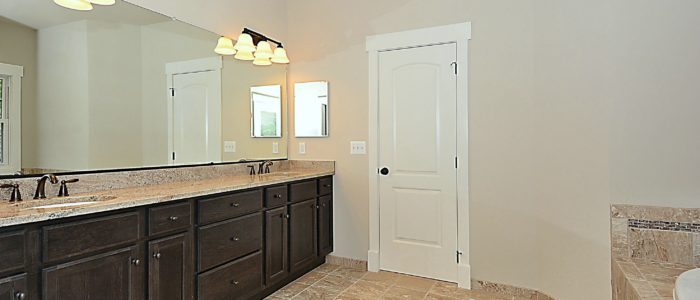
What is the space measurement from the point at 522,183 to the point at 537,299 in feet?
2.80

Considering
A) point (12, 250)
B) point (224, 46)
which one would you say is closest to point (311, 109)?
point (224, 46)

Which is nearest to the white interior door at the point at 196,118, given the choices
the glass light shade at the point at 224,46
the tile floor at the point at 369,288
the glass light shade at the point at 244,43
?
the glass light shade at the point at 224,46

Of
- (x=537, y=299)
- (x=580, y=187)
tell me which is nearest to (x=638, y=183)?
(x=580, y=187)

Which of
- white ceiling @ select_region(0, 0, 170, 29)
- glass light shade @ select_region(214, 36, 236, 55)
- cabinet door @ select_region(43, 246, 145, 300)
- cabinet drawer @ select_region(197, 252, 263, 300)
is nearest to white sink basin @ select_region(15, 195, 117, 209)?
cabinet door @ select_region(43, 246, 145, 300)

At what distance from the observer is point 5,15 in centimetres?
195

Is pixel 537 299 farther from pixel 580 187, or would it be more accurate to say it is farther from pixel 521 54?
pixel 521 54

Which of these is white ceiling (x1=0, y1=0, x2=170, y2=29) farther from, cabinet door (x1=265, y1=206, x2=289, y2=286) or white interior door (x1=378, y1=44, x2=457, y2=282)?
white interior door (x1=378, y1=44, x2=457, y2=282)

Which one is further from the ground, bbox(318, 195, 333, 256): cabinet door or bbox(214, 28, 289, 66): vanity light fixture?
bbox(214, 28, 289, 66): vanity light fixture

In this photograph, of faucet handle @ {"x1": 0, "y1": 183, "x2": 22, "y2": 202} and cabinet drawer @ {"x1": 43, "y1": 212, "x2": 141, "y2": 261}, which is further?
faucet handle @ {"x1": 0, "y1": 183, "x2": 22, "y2": 202}

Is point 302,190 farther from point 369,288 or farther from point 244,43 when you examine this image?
point 244,43

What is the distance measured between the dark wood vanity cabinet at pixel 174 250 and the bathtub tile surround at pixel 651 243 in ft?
7.19

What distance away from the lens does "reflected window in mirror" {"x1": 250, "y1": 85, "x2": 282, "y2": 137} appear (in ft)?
12.0

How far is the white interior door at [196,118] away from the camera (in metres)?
2.86

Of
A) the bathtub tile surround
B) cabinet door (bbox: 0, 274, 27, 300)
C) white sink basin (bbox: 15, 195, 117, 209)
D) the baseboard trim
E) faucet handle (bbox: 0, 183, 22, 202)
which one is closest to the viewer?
cabinet door (bbox: 0, 274, 27, 300)
